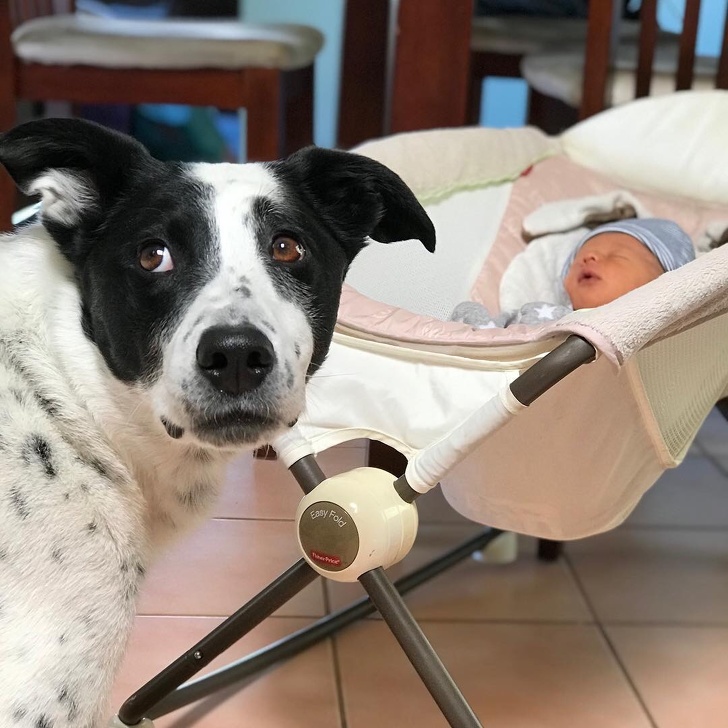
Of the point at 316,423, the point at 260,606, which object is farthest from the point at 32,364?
the point at 260,606

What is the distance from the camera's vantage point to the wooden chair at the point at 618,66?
2181 millimetres

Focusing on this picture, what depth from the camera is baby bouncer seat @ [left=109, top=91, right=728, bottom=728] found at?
114 centimetres

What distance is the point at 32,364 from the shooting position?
1073 mm

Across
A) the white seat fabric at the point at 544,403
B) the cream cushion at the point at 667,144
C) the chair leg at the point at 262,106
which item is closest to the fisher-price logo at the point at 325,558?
the white seat fabric at the point at 544,403

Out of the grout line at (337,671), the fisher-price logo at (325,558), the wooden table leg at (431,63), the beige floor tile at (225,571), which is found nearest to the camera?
the fisher-price logo at (325,558)

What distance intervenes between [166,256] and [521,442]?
572 mm

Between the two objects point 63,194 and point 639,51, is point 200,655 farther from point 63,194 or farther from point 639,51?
point 639,51

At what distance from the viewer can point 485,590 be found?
192cm

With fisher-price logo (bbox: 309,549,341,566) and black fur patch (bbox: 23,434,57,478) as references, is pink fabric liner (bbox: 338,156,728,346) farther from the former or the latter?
black fur patch (bbox: 23,434,57,478)

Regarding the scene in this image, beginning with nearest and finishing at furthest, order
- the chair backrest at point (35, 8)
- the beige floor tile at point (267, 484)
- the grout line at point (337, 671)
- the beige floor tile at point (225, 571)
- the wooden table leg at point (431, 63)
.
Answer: the beige floor tile at point (267, 484)
the beige floor tile at point (225, 571)
the grout line at point (337, 671)
the wooden table leg at point (431, 63)
the chair backrest at point (35, 8)

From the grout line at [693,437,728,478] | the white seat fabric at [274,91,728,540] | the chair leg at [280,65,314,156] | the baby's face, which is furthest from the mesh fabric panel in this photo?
the chair leg at [280,65,314,156]

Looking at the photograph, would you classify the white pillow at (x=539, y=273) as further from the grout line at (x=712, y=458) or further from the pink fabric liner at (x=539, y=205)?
the grout line at (x=712, y=458)

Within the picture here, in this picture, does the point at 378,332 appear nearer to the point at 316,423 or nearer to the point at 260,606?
the point at 316,423

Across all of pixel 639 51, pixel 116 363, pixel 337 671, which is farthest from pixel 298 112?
pixel 116 363
